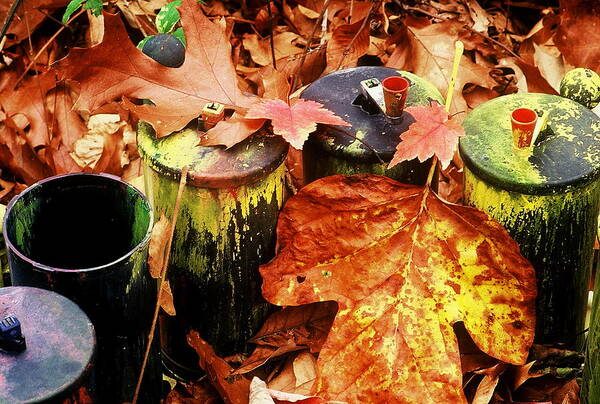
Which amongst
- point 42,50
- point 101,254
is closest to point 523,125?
point 101,254

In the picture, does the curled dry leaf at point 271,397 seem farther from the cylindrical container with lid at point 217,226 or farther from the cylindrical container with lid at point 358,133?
the cylindrical container with lid at point 358,133

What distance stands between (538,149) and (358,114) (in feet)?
0.98

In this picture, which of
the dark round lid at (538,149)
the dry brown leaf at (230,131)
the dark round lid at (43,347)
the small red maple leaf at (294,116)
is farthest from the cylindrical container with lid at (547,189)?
the dark round lid at (43,347)

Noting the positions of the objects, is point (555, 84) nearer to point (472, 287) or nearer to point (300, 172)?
point (300, 172)

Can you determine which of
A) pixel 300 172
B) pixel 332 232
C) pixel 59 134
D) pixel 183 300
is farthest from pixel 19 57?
pixel 332 232

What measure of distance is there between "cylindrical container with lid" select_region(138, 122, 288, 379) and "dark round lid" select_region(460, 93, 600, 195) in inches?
12.6

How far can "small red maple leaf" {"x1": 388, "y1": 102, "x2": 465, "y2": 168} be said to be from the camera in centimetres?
128

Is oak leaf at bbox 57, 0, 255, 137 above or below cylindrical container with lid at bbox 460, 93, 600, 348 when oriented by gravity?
above

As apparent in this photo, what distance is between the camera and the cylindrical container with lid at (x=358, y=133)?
138cm

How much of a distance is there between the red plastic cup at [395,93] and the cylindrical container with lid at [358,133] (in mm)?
25

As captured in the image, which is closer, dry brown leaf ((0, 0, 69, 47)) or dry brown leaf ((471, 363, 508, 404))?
dry brown leaf ((471, 363, 508, 404))

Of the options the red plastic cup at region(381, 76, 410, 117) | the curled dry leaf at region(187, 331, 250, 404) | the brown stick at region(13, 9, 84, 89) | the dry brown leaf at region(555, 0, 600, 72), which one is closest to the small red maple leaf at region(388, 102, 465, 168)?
the red plastic cup at region(381, 76, 410, 117)

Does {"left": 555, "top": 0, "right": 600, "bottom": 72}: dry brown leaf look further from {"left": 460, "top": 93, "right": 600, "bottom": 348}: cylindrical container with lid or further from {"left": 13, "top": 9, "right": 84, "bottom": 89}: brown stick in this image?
{"left": 13, "top": 9, "right": 84, "bottom": 89}: brown stick

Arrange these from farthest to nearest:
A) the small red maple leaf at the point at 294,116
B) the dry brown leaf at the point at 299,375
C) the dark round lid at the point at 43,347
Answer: the dry brown leaf at the point at 299,375
the small red maple leaf at the point at 294,116
the dark round lid at the point at 43,347
